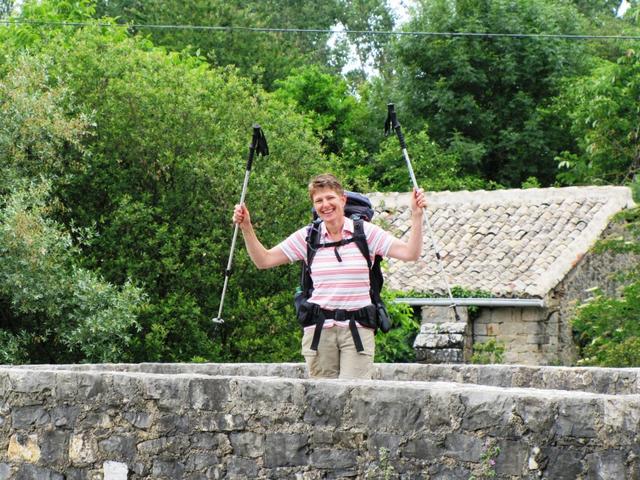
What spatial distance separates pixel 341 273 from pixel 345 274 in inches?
0.9

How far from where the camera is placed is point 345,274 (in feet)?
23.7

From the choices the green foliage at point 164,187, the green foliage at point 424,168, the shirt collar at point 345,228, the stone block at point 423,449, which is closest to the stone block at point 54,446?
the shirt collar at point 345,228

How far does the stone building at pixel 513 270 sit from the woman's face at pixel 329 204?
44.7 feet

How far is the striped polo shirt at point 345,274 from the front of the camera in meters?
7.22

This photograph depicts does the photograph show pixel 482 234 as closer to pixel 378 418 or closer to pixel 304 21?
pixel 378 418

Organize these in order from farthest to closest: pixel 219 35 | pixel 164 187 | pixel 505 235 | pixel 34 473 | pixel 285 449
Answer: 1. pixel 219 35
2. pixel 505 235
3. pixel 164 187
4. pixel 34 473
5. pixel 285 449

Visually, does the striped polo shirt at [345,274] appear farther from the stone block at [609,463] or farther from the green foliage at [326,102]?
the green foliage at [326,102]

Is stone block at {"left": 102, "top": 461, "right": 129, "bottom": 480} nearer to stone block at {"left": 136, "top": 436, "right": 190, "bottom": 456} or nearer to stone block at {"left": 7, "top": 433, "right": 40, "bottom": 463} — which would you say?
stone block at {"left": 136, "top": 436, "right": 190, "bottom": 456}

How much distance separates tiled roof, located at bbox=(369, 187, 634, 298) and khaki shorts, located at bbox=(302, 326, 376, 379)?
47.6 ft

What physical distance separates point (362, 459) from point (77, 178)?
34.1ft

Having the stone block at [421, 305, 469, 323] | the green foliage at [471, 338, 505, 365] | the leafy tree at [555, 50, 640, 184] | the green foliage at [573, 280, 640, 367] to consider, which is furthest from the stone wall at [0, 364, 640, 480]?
the leafy tree at [555, 50, 640, 184]

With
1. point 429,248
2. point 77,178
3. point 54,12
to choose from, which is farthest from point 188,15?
point 77,178

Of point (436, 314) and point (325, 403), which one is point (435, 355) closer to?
point (436, 314)

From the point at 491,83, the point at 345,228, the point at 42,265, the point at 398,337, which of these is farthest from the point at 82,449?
the point at 491,83
